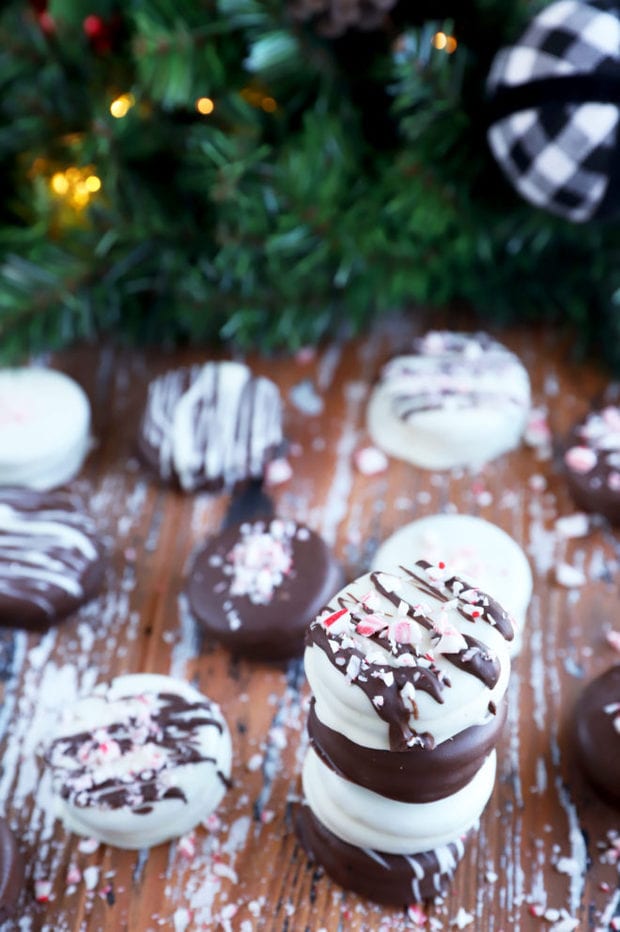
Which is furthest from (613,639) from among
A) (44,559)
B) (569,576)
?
(44,559)

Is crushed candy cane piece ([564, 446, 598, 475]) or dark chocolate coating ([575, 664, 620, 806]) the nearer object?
dark chocolate coating ([575, 664, 620, 806])

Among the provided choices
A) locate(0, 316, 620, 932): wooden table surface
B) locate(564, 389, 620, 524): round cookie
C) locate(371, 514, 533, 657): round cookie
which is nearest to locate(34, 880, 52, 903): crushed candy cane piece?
locate(0, 316, 620, 932): wooden table surface

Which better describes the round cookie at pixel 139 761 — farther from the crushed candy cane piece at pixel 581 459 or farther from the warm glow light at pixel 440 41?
the warm glow light at pixel 440 41

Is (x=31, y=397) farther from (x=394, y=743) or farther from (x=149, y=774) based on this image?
(x=394, y=743)

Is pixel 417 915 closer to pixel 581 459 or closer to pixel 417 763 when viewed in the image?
pixel 417 763

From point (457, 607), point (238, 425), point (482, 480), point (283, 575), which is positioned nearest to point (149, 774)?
point (283, 575)

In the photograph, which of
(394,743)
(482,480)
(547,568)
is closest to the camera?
(394,743)

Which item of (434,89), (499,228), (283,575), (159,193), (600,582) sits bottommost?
(600,582)

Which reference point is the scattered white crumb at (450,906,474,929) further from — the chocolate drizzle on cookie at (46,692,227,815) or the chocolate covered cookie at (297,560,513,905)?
the chocolate drizzle on cookie at (46,692,227,815)
